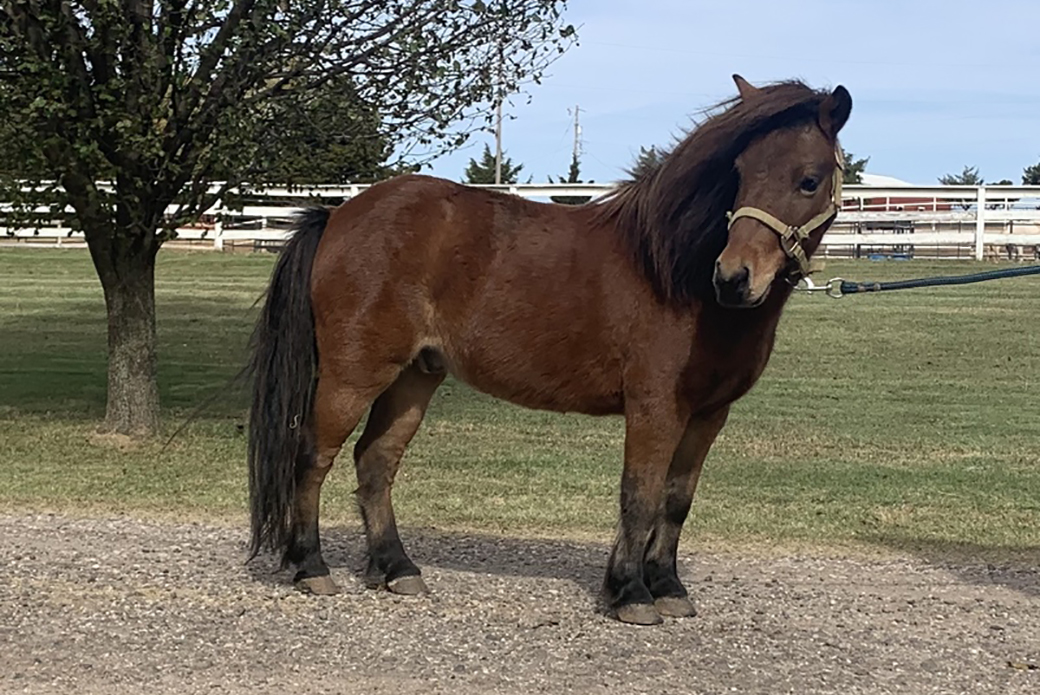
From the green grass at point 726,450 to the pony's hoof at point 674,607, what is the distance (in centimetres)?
178

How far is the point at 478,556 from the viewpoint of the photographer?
7109 millimetres

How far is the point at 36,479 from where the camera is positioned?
937cm

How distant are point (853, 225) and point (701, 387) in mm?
25192

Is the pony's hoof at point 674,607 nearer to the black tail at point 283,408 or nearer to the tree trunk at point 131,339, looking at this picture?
the black tail at point 283,408

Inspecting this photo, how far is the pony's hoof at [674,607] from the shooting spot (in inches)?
233

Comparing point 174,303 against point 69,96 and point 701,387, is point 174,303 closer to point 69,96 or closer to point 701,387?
point 69,96

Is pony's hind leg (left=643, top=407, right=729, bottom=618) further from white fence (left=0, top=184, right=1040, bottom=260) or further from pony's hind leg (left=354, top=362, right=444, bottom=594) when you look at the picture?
white fence (left=0, top=184, right=1040, bottom=260)

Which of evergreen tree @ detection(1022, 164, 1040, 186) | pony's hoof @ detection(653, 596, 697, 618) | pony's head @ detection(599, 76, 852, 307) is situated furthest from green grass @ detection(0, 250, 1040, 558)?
evergreen tree @ detection(1022, 164, 1040, 186)

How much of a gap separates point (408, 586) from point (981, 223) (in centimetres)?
2347

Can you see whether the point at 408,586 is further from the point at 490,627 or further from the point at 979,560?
the point at 979,560

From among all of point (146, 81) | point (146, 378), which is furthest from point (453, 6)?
point (146, 378)

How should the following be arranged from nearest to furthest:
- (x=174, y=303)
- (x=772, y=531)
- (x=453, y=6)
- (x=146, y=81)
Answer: (x=772, y=531)
(x=146, y=81)
(x=453, y=6)
(x=174, y=303)

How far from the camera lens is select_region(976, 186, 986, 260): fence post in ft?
87.2

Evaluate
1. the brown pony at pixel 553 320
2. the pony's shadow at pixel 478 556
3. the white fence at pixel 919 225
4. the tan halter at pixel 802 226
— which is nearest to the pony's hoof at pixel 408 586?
the brown pony at pixel 553 320
